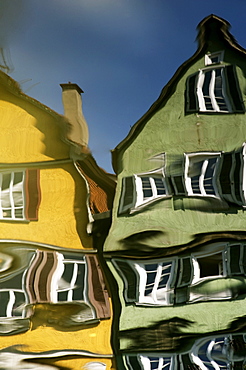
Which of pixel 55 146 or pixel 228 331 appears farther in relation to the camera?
pixel 55 146

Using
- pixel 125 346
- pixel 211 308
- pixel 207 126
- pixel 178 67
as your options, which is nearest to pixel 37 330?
pixel 125 346

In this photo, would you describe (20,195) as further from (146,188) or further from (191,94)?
(191,94)

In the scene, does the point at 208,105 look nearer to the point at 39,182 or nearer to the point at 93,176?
the point at 93,176

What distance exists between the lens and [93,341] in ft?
7.09

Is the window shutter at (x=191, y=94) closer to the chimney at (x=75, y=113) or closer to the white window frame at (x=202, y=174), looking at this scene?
the white window frame at (x=202, y=174)

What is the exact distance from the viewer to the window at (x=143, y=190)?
2.17 meters

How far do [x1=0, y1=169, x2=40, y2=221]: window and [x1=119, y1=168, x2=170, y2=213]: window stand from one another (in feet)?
1.36

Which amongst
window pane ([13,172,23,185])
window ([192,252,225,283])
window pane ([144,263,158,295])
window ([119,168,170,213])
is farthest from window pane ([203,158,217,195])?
window pane ([13,172,23,185])

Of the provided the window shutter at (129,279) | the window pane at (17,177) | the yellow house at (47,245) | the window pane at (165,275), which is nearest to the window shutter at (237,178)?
the window pane at (165,275)

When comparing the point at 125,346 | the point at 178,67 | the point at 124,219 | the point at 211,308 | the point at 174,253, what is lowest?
the point at 125,346

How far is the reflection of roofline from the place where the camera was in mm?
2184

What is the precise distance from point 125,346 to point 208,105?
3.60ft

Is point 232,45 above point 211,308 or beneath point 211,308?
above

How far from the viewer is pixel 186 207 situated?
7.06 ft
